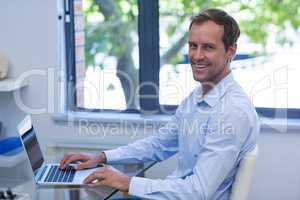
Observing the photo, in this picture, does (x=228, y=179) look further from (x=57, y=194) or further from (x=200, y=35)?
(x=57, y=194)

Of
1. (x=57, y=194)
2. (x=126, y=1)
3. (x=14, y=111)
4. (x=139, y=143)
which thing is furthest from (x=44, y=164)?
(x=126, y=1)

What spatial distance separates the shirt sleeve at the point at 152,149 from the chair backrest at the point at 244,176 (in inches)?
17.6

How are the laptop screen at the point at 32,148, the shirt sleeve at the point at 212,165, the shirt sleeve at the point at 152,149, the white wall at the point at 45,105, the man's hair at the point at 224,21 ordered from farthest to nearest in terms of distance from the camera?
the white wall at the point at 45,105 → the shirt sleeve at the point at 152,149 → the laptop screen at the point at 32,148 → the man's hair at the point at 224,21 → the shirt sleeve at the point at 212,165

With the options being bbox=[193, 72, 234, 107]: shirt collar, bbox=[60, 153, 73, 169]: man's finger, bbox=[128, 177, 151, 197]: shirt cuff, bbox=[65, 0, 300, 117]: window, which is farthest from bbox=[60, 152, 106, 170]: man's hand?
bbox=[65, 0, 300, 117]: window

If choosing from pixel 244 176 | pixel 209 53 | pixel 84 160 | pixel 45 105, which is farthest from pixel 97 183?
pixel 45 105

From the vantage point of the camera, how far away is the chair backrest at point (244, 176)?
1.43 meters

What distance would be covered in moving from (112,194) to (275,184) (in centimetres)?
108

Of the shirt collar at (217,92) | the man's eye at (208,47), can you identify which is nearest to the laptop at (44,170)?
the shirt collar at (217,92)

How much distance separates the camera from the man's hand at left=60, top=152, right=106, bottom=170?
1726mm

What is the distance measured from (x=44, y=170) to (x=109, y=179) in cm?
37

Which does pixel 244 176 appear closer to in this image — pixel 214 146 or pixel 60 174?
pixel 214 146

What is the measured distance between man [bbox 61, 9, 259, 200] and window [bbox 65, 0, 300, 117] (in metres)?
0.71

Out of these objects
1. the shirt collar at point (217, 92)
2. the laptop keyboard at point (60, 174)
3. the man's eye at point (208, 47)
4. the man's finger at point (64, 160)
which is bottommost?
the laptop keyboard at point (60, 174)

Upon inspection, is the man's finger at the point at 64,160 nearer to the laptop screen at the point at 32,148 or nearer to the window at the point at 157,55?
the laptop screen at the point at 32,148
